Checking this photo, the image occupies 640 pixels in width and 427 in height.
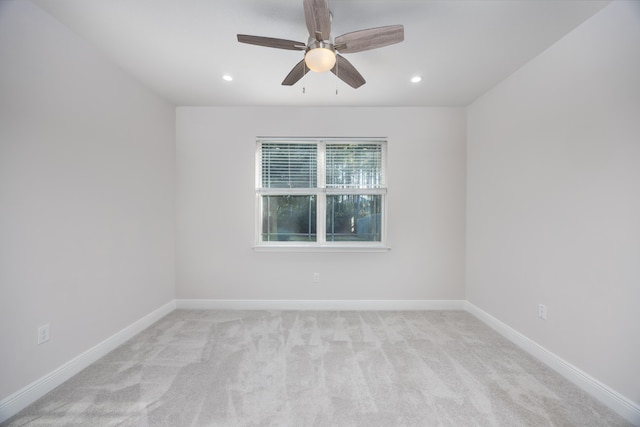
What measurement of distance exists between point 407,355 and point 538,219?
5.26ft

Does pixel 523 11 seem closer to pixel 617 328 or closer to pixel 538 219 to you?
pixel 538 219

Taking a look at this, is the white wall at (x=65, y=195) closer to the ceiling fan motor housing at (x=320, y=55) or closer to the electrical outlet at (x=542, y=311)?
the ceiling fan motor housing at (x=320, y=55)

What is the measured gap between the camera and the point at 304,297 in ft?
9.88

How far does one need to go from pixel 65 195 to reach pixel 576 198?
3.69 metres

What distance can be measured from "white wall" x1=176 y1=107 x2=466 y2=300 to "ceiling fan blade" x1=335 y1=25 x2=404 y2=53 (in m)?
1.50

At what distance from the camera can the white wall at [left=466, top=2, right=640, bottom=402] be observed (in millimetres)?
1455

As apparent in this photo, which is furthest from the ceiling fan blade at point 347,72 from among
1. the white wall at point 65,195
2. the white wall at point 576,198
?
the white wall at point 65,195

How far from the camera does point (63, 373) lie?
1709mm

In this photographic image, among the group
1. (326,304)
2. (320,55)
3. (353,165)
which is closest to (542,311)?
(326,304)

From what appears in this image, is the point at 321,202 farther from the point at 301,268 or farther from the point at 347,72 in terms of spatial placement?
the point at 347,72

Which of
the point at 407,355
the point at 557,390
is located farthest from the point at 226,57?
the point at 557,390

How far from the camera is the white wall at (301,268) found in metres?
3.01

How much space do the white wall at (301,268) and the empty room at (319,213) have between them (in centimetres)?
3

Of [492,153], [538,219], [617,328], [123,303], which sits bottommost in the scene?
[123,303]
